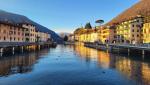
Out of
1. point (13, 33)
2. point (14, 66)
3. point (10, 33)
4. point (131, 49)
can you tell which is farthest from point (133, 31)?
point (14, 66)

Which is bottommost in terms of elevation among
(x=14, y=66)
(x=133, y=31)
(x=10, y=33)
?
(x=14, y=66)

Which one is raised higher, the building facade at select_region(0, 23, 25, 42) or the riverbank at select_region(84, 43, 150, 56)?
the building facade at select_region(0, 23, 25, 42)

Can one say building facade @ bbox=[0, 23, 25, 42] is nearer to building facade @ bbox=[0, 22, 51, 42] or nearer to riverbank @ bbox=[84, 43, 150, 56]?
building facade @ bbox=[0, 22, 51, 42]

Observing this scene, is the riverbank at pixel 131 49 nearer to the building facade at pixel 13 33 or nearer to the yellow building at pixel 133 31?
the yellow building at pixel 133 31

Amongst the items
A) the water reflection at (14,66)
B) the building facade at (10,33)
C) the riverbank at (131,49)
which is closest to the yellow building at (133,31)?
the riverbank at (131,49)

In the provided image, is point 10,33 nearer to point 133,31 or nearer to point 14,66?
point 14,66

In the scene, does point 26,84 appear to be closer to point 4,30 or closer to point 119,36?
point 4,30

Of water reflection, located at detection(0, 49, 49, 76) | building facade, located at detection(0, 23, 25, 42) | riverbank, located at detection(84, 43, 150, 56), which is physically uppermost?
building facade, located at detection(0, 23, 25, 42)

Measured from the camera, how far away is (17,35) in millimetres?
123438

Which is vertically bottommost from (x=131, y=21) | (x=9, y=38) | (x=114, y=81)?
(x=114, y=81)

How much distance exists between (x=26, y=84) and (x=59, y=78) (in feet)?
22.9

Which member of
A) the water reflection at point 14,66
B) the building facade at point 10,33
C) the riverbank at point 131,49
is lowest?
the water reflection at point 14,66

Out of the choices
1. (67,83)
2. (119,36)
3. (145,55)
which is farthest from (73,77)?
(119,36)

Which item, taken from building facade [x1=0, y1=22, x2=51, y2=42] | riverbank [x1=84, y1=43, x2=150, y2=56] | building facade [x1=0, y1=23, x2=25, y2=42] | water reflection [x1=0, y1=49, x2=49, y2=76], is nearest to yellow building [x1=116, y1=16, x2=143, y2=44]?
riverbank [x1=84, y1=43, x2=150, y2=56]
